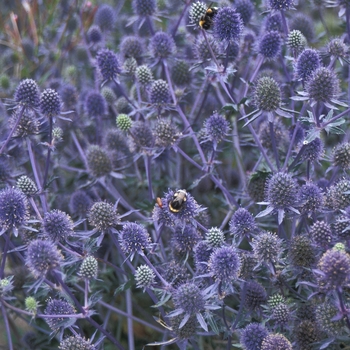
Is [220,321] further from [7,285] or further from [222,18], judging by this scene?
[222,18]

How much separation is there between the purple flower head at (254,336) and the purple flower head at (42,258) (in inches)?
37.2

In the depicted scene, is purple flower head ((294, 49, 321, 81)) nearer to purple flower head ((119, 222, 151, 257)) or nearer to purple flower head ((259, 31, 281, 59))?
purple flower head ((259, 31, 281, 59))

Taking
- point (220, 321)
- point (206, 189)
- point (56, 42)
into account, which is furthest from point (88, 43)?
point (220, 321)

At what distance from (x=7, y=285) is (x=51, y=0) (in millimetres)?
3160

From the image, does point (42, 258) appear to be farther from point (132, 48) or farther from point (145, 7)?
point (145, 7)

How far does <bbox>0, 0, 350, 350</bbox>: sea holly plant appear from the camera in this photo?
265 centimetres

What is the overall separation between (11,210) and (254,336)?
1.35m

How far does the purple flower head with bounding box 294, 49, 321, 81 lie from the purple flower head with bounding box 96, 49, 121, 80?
1.21 m

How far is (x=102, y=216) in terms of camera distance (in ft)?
9.56

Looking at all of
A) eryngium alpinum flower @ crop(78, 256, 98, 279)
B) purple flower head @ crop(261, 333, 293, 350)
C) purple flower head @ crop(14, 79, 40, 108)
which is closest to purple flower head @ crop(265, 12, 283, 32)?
purple flower head @ crop(14, 79, 40, 108)

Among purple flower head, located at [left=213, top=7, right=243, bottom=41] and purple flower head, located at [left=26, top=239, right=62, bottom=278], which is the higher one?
purple flower head, located at [left=213, top=7, right=243, bottom=41]

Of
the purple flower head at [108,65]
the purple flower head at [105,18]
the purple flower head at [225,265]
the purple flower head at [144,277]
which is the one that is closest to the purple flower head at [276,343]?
the purple flower head at [225,265]

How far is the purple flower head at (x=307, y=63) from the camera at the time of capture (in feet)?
9.89

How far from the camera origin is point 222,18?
122 inches
